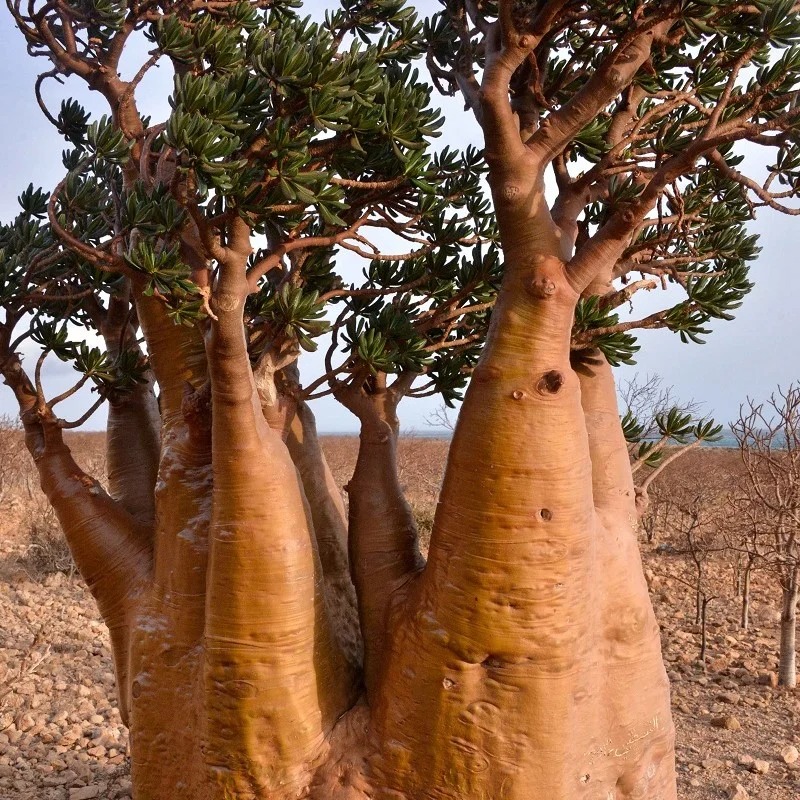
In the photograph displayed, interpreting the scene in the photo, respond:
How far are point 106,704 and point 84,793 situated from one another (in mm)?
1438

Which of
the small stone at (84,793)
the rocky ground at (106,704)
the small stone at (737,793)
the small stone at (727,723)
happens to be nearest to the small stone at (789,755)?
the rocky ground at (106,704)

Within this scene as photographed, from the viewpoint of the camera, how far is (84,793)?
12.5 ft

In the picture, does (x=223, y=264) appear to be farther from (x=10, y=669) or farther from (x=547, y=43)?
(x=10, y=669)

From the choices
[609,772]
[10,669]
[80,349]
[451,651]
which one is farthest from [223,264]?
[10,669]

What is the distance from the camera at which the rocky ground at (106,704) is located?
421 centimetres

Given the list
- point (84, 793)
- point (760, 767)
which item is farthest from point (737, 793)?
point (84, 793)

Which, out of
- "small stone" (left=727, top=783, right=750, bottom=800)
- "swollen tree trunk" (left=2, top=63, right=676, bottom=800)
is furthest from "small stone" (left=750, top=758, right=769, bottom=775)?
"swollen tree trunk" (left=2, top=63, right=676, bottom=800)

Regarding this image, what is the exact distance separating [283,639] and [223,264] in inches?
44.8

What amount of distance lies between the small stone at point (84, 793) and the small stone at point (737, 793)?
338 centimetres

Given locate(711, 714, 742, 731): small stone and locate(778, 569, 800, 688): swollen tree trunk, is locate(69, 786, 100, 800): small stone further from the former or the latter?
locate(778, 569, 800, 688): swollen tree trunk

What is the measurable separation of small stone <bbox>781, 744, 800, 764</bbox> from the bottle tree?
2.77 m

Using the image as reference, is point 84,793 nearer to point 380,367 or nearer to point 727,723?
point 380,367

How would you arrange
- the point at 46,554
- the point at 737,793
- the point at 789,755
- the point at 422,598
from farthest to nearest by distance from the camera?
1. the point at 46,554
2. the point at 789,755
3. the point at 737,793
4. the point at 422,598

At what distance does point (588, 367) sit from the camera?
2.70 metres
